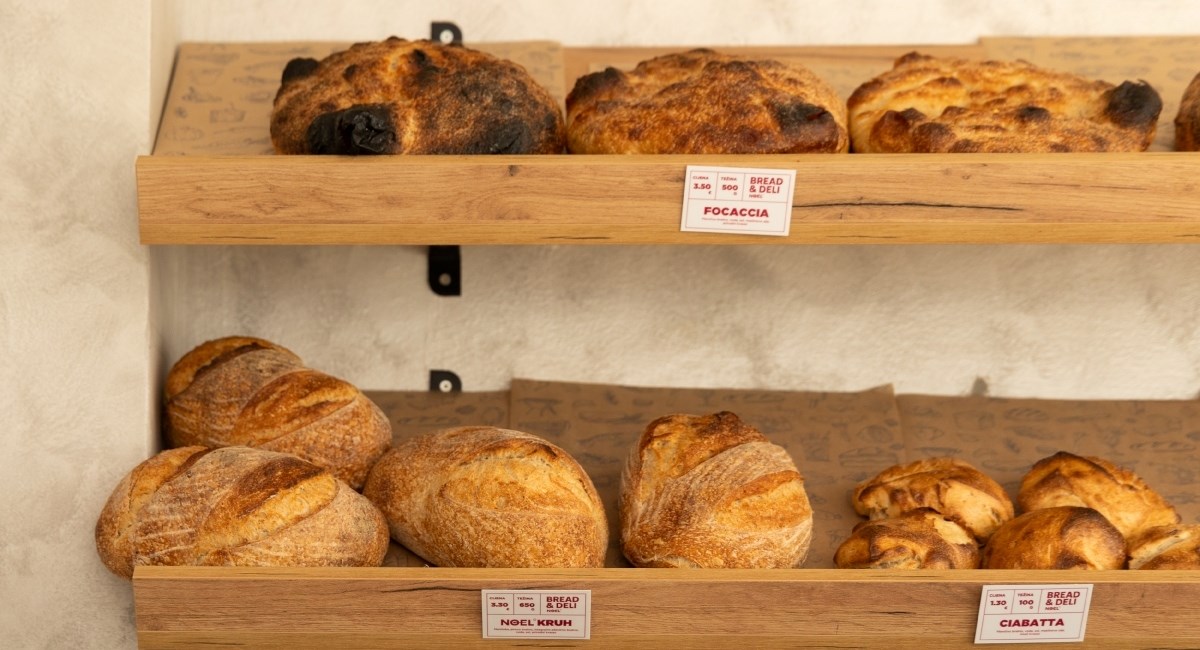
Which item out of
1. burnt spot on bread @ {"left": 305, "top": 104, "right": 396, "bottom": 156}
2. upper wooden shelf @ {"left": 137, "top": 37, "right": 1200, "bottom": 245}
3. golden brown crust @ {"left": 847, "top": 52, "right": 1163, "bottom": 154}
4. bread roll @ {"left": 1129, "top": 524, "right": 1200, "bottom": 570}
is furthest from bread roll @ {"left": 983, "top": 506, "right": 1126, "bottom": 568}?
burnt spot on bread @ {"left": 305, "top": 104, "right": 396, "bottom": 156}

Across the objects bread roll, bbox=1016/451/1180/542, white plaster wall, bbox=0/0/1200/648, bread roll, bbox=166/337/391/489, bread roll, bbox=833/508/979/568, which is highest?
white plaster wall, bbox=0/0/1200/648

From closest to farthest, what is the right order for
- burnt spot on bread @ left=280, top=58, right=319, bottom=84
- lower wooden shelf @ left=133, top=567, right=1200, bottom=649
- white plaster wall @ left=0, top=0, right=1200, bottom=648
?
lower wooden shelf @ left=133, top=567, right=1200, bottom=649, burnt spot on bread @ left=280, top=58, right=319, bottom=84, white plaster wall @ left=0, top=0, right=1200, bottom=648

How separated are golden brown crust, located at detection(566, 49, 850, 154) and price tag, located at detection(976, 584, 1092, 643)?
0.59 meters

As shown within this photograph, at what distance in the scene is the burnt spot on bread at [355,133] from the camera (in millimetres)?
1518

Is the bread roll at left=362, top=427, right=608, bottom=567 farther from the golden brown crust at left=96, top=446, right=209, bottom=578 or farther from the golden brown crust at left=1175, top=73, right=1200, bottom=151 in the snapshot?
the golden brown crust at left=1175, top=73, right=1200, bottom=151

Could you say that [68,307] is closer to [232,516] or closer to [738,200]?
[232,516]

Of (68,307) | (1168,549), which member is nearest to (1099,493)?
(1168,549)

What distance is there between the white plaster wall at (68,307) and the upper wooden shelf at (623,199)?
0.21 m

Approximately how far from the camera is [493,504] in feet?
5.20

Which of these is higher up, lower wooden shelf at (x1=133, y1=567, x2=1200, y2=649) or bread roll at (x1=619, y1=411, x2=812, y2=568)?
bread roll at (x1=619, y1=411, x2=812, y2=568)

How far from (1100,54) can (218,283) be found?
4.88 feet

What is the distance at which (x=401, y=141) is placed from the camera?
5.11 feet

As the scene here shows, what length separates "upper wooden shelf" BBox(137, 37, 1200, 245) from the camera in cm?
150

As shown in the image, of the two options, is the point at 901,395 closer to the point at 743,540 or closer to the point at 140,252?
the point at 743,540
